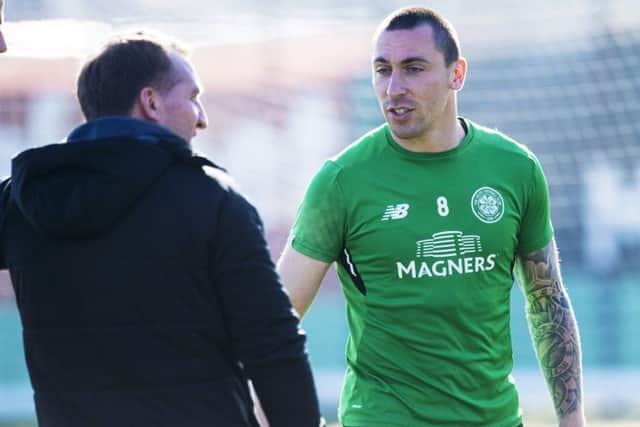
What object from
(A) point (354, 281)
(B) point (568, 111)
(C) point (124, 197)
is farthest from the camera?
(B) point (568, 111)

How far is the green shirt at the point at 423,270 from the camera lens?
14.4 ft

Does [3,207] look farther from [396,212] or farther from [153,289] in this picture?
[396,212]

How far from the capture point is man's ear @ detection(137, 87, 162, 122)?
128 inches

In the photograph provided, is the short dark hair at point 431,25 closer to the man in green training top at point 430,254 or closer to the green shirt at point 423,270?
the man in green training top at point 430,254

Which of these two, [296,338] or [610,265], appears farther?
[610,265]

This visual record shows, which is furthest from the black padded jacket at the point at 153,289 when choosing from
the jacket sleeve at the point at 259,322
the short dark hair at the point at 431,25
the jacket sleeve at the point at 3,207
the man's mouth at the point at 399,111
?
the short dark hair at the point at 431,25

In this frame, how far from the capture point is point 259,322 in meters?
3.12

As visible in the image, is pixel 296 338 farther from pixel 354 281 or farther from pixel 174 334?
pixel 354 281

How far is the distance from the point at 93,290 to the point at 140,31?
64 cm

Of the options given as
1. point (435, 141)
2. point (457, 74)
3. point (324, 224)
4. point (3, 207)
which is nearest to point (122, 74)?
point (3, 207)

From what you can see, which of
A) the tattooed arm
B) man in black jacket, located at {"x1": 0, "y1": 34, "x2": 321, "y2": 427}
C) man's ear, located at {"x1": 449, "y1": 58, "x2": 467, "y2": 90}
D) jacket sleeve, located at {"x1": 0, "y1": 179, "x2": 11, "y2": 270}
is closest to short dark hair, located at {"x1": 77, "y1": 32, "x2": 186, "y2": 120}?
man in black jacket, located at {"x1": 0, "y1": 34, "x2": 321, "y2": 427}

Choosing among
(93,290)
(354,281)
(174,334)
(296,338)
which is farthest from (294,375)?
(354,281)

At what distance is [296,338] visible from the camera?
3170 millimetres

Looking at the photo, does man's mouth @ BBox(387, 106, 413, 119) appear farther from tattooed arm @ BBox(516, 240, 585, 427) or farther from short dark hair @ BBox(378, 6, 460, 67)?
tattooed arm @ BBox(516, 240, 585, 427)
